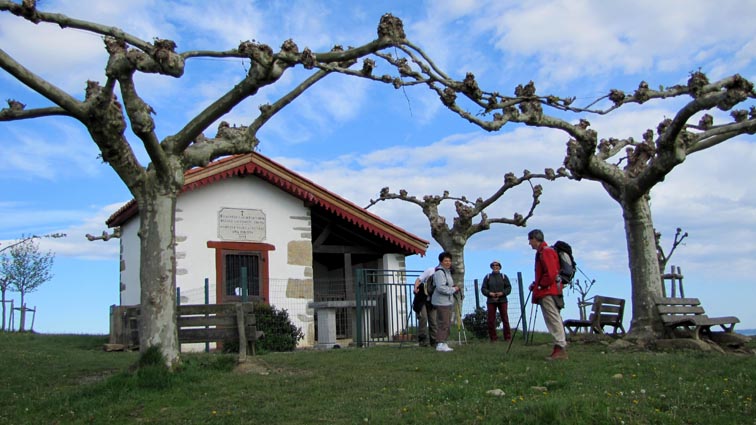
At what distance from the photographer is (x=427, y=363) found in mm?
10898

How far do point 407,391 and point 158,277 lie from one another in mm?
3790

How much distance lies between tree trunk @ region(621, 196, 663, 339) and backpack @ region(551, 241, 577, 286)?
2384 millimetres

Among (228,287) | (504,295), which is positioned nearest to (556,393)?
(504,295)

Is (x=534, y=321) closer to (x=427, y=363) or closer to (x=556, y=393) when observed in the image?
(x=427, y=363)

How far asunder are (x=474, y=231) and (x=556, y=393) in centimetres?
1503

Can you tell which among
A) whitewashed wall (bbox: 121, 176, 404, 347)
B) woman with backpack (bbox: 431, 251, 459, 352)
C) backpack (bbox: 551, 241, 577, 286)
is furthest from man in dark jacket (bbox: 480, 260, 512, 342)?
whitewashed wall (bbox: 121, 176, 404, 347)

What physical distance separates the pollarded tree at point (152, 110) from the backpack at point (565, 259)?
389 cm

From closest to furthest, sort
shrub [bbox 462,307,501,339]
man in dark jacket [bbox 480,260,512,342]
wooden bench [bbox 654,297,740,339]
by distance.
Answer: wooden bench [bbox 654,297,740,339], man in dark jacket [bbox 480,260,512,342], shrub [bbox 462,307,501,339]

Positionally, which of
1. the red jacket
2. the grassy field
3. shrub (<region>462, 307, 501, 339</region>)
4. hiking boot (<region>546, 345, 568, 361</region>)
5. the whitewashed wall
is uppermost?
the whitewashed wall

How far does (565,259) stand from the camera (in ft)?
38.2

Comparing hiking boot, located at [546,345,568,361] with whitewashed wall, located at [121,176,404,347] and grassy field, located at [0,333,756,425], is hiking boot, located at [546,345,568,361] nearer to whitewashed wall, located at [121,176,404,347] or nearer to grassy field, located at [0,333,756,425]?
grassy field, located at [0,333,756,425]

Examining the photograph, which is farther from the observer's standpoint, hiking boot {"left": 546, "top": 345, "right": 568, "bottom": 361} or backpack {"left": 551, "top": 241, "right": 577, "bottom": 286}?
backpack {"left": 551, "top": 241, "right": 577, "bottom": 286}

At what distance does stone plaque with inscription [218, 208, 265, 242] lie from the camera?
728 inches

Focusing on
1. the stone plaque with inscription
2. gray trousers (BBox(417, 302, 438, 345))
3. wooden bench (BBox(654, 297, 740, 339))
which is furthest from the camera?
the stone plaque with inscription
